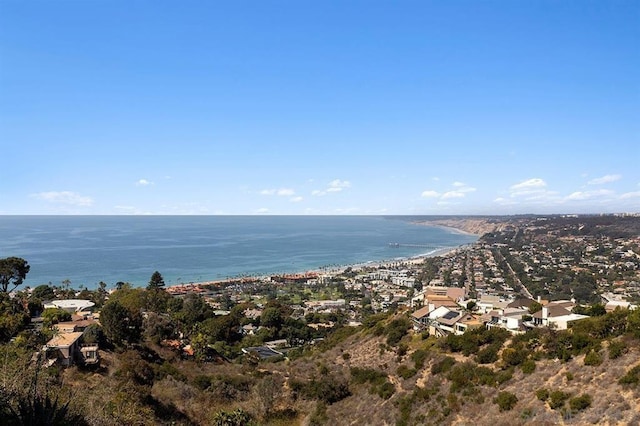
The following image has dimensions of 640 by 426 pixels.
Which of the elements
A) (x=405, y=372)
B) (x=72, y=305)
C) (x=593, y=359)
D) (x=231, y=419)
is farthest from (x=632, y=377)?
(x=72, y=305)

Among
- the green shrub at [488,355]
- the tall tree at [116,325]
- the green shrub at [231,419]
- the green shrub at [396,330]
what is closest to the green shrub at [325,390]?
the green shrub at [231,419]

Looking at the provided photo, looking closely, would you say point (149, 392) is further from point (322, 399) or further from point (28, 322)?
point (28, 322)

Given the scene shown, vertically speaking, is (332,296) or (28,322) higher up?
(28,322)

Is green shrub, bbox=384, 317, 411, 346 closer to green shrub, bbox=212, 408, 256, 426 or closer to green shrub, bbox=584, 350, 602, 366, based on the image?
green shrub, bbox=212, 408, 256, 426

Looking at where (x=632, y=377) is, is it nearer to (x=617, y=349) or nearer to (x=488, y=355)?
(x=617, y=349)

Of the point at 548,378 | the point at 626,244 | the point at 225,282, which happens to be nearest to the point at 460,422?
the point at 548,378

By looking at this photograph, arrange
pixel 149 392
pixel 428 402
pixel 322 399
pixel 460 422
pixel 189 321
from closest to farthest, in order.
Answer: pixel 460 422
pixel 428 402
pixel 149 392
pixel 322 399
pixel 189 321

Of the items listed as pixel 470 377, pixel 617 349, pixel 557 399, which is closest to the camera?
pixel 557 399
